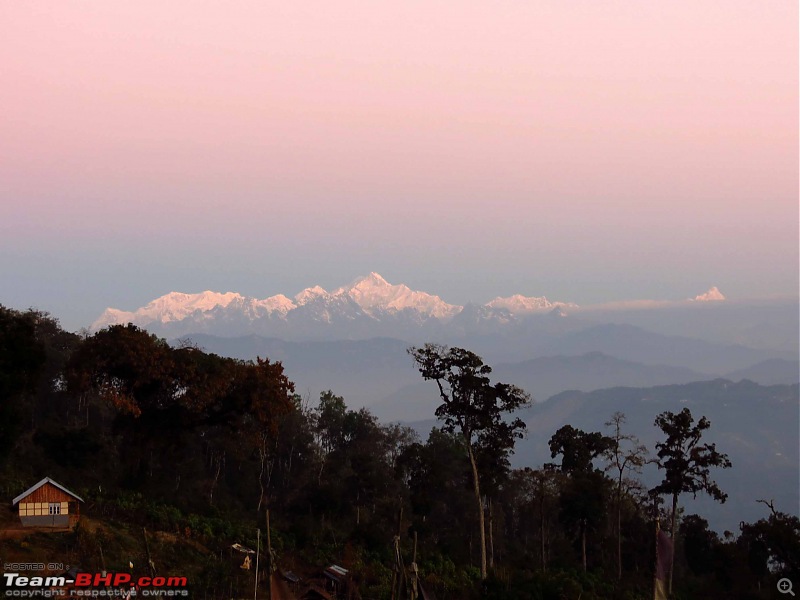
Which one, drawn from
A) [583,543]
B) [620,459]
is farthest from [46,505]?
[620,459]

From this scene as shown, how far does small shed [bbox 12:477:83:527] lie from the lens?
31.2 metres

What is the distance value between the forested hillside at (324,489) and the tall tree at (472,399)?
96 millimetres

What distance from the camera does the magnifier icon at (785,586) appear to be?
Result: 137ft

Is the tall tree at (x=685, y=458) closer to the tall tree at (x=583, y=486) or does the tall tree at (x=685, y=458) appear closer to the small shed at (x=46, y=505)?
the tall tree at (x=583, y=486)

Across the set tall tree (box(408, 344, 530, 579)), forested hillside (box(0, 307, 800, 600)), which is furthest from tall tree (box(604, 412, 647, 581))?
tall tree (box(408, 344, 530, 579))

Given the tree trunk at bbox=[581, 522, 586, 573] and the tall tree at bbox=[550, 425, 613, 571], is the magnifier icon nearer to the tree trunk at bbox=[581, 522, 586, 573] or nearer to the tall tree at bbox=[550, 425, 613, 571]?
the tall tree at bbox=[550, 425, 613, 571]

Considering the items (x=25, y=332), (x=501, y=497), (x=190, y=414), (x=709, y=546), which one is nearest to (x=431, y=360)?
(x=190, y=414)

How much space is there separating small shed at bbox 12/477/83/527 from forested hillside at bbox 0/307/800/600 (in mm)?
912

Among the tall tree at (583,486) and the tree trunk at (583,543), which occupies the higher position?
the tall tree at (583,486)

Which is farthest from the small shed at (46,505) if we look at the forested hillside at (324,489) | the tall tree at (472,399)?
the tall tree at (472,399)

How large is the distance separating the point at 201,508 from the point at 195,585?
1483 cm

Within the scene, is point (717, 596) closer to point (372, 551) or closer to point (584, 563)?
point (584, 563)

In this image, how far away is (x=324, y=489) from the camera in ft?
180

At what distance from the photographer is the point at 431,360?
1649 inches
